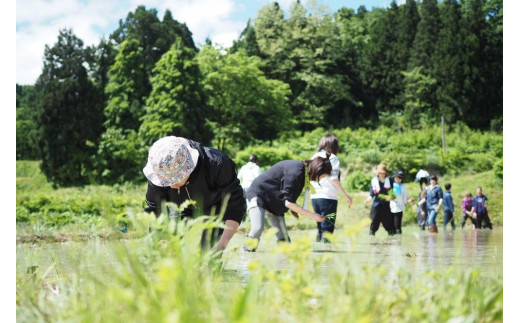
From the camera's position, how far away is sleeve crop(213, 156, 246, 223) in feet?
16.6

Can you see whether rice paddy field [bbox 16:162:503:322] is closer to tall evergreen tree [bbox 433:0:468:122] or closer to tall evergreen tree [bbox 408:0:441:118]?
tall evergreen tree [bbox 433:0:468:122]

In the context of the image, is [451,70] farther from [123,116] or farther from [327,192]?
[327,192]

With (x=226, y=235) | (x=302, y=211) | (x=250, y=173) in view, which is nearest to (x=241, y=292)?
(x=226, y=235)

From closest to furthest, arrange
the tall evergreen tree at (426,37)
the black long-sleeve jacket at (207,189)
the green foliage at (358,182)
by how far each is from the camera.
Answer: the black long-sleeve jacket at (207,189) < the green foliage at (358,182) < the tall evergreen tree at (426,37)

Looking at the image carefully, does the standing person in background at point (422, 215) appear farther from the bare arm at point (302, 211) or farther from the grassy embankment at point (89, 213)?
the bare arm at point (302, 211)

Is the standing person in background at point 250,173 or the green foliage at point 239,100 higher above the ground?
the green foliage at point 239,100

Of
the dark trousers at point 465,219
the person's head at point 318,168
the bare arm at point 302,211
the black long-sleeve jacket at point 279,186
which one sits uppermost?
the person's head at point 318,168

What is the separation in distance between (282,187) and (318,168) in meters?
0.53

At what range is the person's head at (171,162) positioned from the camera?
14.7 feet

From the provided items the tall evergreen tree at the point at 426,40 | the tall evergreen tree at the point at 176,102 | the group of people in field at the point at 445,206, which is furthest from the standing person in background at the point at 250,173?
the tall evergreen tree at the point at 426,40

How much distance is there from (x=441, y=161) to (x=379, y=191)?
22998 mm

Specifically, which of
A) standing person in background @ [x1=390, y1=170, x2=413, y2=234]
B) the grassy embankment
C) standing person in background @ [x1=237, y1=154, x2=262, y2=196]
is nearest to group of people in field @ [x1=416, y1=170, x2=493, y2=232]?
the grassy embankment

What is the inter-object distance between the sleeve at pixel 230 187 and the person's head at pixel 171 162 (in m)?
0.38
